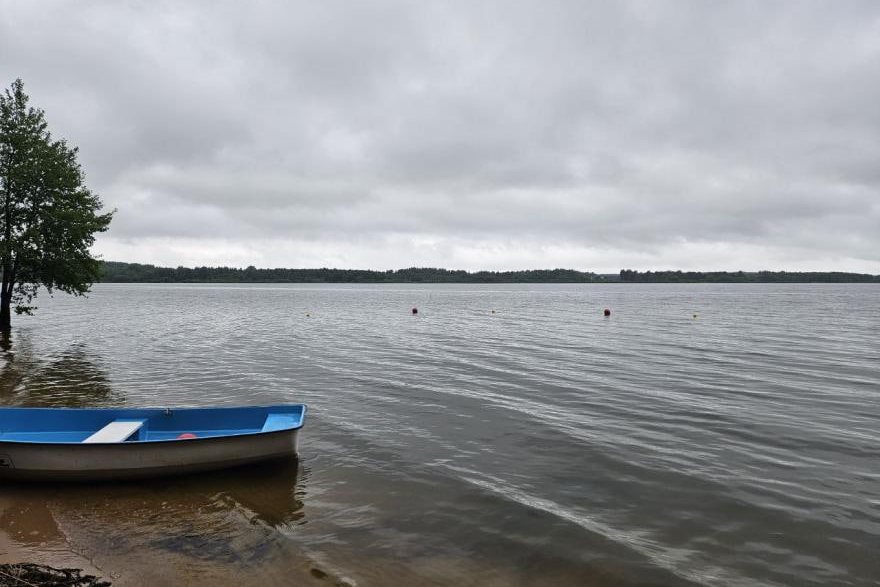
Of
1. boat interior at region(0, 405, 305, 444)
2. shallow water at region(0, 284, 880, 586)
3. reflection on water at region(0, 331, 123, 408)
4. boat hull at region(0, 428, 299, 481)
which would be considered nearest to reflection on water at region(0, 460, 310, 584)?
Answer: shallow water at region(0, 284, 880, 586)

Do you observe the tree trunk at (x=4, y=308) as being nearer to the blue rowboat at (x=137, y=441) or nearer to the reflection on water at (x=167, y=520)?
the blue rowboat at (x=137, y=441)

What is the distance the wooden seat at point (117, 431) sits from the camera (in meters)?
11.3

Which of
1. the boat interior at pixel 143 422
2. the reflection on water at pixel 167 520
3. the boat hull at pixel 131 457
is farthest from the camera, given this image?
the boat interior at pixel 143 422

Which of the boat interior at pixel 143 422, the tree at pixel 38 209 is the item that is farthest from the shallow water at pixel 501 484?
the tree at pixel 38 209

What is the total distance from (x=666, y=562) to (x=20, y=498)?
12102 mm

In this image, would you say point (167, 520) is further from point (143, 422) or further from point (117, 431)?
point (143, 422)

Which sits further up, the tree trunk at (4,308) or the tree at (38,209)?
the tree at (38,209)

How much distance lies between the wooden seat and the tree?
26.3 m

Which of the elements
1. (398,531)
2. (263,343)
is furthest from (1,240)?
(398,531)

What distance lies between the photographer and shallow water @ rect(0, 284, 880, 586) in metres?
8.36

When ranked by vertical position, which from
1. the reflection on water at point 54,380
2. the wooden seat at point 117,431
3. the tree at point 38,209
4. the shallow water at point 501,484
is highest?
the tree at point 38,209

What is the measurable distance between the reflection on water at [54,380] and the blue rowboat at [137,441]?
5.67 m

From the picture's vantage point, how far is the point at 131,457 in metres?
10.8

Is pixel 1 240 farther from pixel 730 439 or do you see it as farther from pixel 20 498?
pixel 730 439
